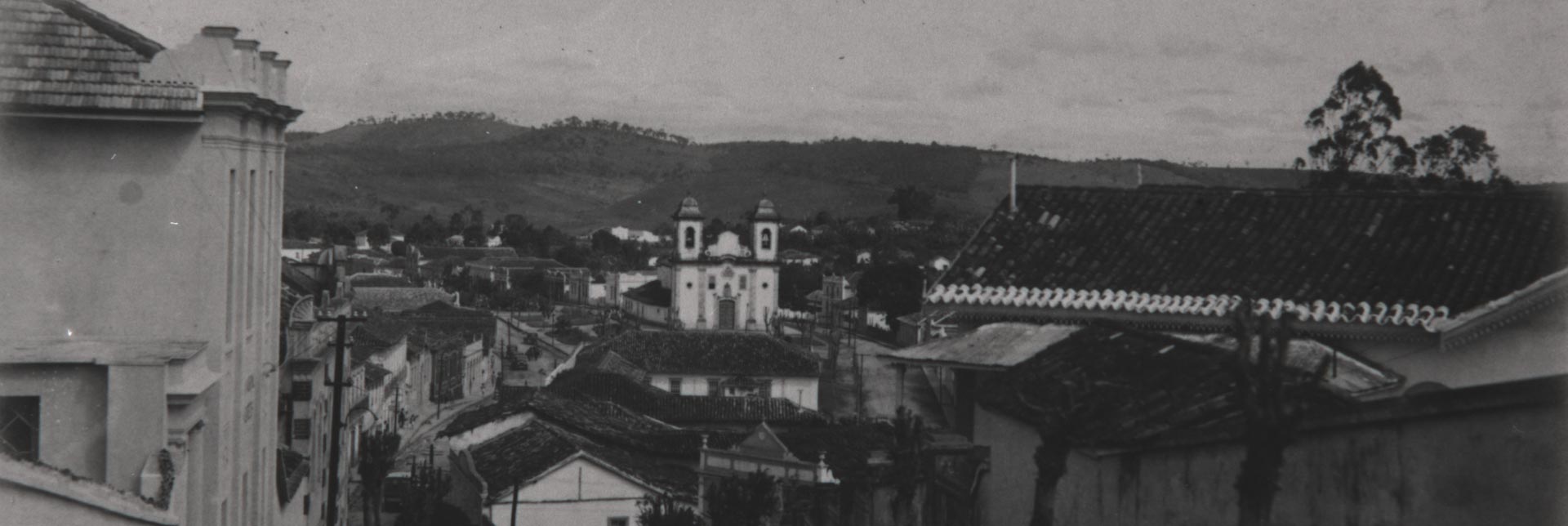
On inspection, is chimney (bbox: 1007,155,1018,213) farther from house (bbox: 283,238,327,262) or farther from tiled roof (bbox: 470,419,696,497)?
house (bbox: 283,238,327,262)

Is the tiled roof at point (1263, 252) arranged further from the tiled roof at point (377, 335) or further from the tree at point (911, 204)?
the tree at point (911, 204)

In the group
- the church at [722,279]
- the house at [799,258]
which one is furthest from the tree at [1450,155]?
the house at [799,258]

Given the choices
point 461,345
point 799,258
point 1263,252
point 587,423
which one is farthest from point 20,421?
point 799,258

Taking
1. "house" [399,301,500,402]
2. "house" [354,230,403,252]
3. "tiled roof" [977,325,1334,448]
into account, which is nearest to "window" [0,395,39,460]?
"tiled roof" [977,325,1334,448]

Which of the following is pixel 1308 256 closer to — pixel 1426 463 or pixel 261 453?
pixel 1426 463

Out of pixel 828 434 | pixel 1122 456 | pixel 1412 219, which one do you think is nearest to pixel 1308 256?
pixel 1412 219
